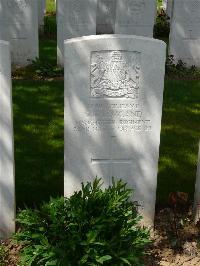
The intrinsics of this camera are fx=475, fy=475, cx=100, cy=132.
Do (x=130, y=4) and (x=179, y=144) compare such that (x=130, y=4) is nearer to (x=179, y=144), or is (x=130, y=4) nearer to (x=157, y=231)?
(x=179, y=144)

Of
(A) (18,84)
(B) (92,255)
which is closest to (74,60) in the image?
(B) (92,255)

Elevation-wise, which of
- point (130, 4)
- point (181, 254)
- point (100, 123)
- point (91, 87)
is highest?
point (130, 4)

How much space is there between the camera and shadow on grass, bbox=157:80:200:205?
5.70 m

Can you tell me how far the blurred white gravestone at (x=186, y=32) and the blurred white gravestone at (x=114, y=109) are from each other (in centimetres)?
618

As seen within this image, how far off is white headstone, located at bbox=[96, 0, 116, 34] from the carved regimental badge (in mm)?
10643

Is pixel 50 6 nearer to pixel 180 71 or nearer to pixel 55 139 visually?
pixel 180 71

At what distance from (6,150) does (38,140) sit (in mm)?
2399

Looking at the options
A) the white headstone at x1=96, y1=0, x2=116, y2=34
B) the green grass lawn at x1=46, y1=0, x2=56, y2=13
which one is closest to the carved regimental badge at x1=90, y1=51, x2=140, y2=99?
the white headstone at x1=96, y1=0, x2=116, y2=34

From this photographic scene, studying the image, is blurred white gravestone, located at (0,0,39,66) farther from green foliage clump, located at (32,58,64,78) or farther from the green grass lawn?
the green grass lawn

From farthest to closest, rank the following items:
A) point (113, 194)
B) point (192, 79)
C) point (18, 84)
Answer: point (192, 79) < point (18, 84) < point (113, 194)

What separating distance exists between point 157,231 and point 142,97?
56.3 inches

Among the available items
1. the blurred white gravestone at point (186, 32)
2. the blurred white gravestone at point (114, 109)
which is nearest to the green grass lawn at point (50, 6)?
the blurred white gravestone at point (186, 32)

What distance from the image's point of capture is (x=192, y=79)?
32.1 feet

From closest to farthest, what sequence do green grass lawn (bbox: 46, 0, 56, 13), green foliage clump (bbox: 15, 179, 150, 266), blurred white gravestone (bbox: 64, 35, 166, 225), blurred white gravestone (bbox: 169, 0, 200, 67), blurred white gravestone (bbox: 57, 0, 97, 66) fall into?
green foliage clump (bbox: 15, 179, 150, 266)
blurred white gravestone (bbox: 64, 35, 166, 225)
blurred white gravestone (bbox: 57, 0, 97, 66)
blurred white gravestone (bbox: 169, 0, 200, 67)
green grass lawn (bbox: 46, 0, 56, 13)
